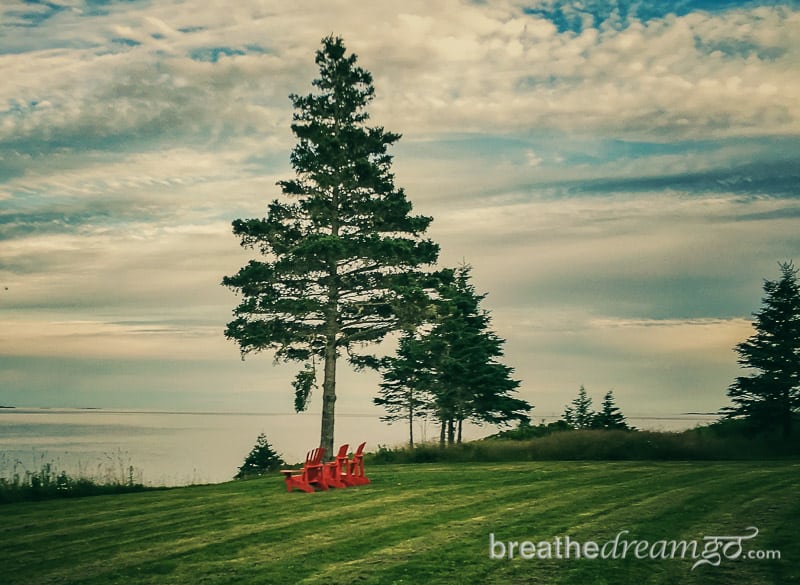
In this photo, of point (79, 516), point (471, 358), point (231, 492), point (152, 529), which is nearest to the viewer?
point (152, 529)

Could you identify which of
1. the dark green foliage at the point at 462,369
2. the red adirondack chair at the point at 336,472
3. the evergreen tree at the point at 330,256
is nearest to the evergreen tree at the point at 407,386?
the dark green foliage at the point at 462,369

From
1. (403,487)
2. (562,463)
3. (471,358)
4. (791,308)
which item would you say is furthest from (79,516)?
(791,308)

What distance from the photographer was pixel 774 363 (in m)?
33.6

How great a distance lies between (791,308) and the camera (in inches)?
1328

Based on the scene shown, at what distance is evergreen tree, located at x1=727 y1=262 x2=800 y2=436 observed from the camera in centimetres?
3316

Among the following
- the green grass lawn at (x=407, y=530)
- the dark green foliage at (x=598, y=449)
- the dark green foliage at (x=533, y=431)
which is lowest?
the green grass lawn at (x=407, y=530)

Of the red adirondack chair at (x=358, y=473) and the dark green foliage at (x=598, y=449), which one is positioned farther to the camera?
the dark green foliage at (x=598, y=449)

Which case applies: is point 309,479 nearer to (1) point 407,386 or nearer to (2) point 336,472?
(2) point 336,472

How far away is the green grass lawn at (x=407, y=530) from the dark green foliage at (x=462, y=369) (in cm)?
1964

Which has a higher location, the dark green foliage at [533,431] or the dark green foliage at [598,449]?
the dark green foliage at [533,431]

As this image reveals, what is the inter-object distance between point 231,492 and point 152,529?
6.12 m

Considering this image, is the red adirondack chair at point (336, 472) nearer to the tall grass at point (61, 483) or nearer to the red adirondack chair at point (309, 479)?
the red adirondack chair at point (309, 479)

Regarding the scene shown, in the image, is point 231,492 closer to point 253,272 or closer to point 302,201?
point 253,272

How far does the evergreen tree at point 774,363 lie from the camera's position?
1305 inches
